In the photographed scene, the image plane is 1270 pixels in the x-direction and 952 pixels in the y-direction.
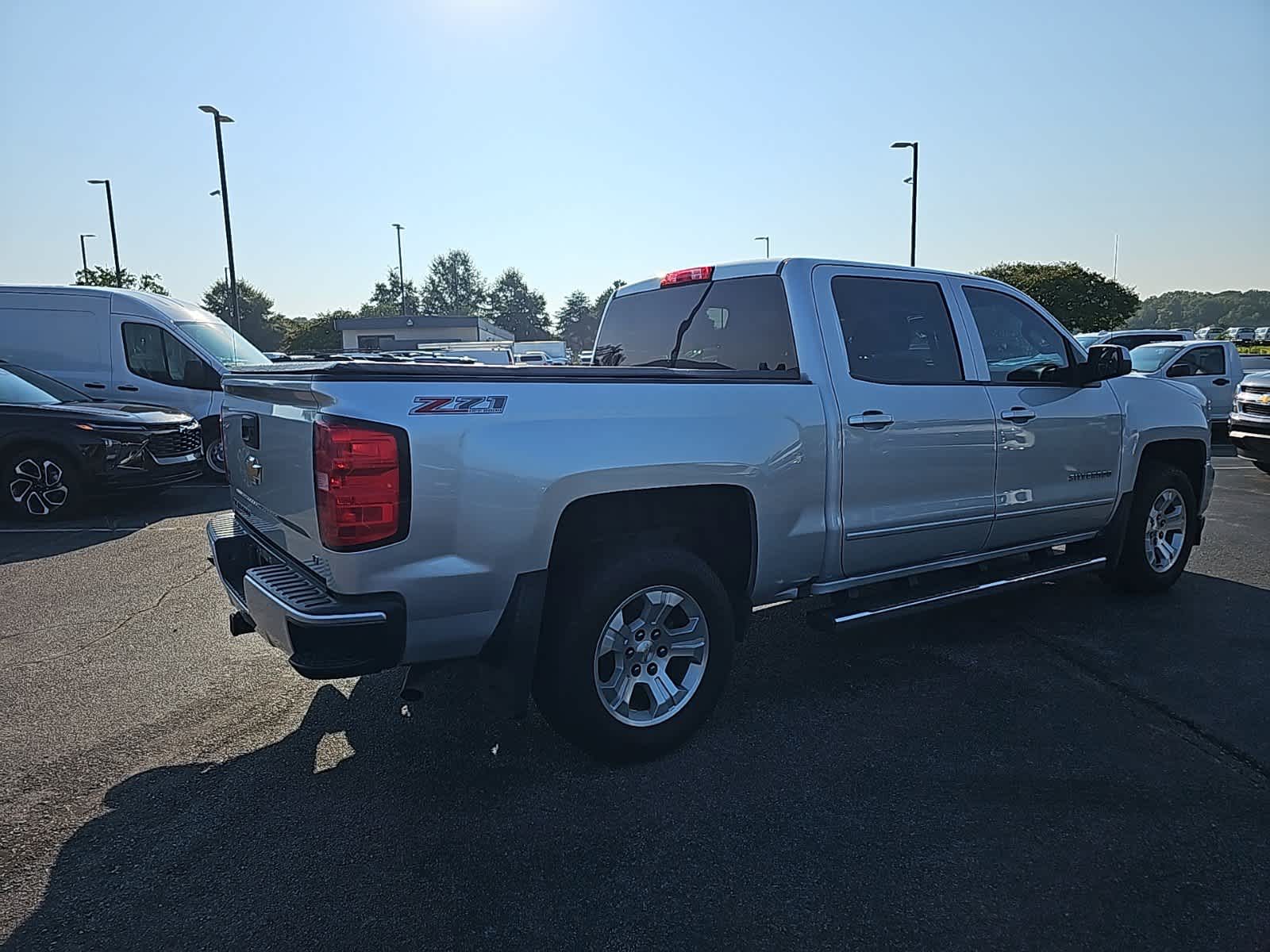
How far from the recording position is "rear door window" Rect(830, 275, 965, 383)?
4.11 metres

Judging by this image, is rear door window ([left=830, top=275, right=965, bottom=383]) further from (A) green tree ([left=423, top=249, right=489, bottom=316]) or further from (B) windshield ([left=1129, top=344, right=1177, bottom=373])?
(A) green tree ([left=423, top=249, right=489, bottom=316])

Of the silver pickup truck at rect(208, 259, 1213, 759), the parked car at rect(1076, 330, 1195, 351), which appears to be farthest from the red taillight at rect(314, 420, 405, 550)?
the parked car at rect(1076, 330, 1195, 351)

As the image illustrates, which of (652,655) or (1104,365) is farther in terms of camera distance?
(1104,365)

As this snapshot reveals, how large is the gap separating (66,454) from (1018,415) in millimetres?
8412

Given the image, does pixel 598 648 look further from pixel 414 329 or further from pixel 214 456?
pixel 414 329

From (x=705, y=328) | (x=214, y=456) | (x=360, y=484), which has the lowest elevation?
(x=214, y=456)

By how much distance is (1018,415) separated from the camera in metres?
4.60

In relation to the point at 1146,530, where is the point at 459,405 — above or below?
above

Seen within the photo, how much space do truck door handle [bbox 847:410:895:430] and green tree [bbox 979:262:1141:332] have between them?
36.9 m

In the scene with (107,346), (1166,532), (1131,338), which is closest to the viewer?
(1166,532)

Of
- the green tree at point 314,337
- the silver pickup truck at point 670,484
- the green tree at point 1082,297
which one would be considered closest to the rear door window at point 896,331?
the silver pickup truck at point 670,484

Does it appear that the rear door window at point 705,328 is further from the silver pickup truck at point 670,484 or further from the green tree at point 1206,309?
the green tree at point 1206,309

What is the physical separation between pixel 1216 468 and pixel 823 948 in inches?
496

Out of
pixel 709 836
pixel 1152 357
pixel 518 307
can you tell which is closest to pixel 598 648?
pixel 709 836
